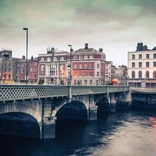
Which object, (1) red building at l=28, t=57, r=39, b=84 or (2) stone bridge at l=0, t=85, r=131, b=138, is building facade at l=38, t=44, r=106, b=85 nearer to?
(1) red building at l=28, t=57, r=39, b=84

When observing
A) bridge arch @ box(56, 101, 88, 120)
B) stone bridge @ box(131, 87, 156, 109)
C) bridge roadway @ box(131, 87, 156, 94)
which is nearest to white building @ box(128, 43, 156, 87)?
bridge roadway @ box(131, 87, 156, 94)

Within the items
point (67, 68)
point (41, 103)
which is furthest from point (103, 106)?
point (41, 103)

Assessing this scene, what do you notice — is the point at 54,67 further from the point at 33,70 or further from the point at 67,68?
the point at 33,70

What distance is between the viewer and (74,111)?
5497 centimetres

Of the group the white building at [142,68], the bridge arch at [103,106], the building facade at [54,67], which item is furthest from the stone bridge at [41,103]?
the white building at [142,68]

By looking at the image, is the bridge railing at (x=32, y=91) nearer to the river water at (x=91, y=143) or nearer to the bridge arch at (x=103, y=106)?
the river water at (x=91, y=143)

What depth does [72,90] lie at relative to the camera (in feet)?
130

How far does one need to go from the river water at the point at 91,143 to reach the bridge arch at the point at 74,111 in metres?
6.94

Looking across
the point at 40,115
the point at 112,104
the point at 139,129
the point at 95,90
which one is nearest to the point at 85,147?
the point at 40,115

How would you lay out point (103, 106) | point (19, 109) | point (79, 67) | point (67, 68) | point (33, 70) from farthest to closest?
point (33, 70)
point (67, 68)
point (79, 67)
point (103, 106)
point (19, 109)

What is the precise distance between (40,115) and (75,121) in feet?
72.2

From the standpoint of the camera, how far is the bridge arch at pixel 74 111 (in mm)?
52263

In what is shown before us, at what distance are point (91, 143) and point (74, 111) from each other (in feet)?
66.9

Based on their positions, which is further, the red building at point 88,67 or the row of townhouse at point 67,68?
the row of townhouse at point 67,68
